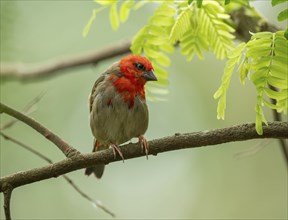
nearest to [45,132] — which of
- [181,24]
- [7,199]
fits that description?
[7,199]

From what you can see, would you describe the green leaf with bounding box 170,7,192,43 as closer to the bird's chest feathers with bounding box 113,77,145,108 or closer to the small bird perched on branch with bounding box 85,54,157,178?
the small bird perched on branch with bounding box 85,54,157,178

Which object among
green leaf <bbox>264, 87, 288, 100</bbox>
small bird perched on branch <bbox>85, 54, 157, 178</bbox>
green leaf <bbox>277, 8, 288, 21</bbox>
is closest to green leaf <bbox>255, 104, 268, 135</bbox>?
green leaf <bbox>264, 87, 288, 100</bbox>

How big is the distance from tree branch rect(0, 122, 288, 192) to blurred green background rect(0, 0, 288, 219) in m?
5.60

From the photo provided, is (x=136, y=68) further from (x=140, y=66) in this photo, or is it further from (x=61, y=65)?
(x=61, y=65)

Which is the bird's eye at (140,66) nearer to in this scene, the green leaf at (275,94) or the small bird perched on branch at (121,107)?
the small bird perched on branch at (121,107)

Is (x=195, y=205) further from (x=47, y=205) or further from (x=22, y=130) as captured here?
(x=22, y=130)

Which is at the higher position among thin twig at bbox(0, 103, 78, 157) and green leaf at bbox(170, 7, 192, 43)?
green leaf at bbox(170, 7, 192, 43)

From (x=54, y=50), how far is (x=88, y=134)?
1900 mm

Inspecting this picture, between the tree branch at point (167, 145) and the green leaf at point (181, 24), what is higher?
the green leaf at point (181, 24)

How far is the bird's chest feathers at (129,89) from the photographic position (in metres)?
4.90

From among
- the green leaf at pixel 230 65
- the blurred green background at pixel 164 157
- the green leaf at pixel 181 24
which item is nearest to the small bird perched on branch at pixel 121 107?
the green leaf at pixel 181 24

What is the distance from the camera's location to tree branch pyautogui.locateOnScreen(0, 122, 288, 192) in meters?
3.17

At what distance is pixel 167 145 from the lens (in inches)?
132

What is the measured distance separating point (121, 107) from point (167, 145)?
1.56 m
